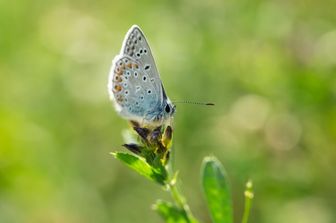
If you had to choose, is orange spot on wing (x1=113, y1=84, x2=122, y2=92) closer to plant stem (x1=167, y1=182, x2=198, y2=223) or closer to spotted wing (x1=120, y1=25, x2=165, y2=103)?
spotted wing (x1=120, y1=25, x2=165, y2=103)

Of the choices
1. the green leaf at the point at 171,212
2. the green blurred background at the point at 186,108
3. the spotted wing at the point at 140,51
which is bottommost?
the green leaf at the point at 171,212

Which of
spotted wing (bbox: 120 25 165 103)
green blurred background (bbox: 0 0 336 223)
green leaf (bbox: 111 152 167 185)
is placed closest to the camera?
green leaf (bbox: 111 152 167 185)

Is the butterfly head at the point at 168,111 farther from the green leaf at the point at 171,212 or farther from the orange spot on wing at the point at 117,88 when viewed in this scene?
the green leaf at the point at 171,212

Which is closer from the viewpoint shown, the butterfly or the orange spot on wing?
the butterfly

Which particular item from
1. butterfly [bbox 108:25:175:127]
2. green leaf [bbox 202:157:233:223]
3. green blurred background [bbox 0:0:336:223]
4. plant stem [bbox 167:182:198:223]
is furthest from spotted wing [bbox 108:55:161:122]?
green blurred background [bbox 0:0:336:223]

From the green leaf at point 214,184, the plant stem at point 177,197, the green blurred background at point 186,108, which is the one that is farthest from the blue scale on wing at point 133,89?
the green blurred background at point 186,108

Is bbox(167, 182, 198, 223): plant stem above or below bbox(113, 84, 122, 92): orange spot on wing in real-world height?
below

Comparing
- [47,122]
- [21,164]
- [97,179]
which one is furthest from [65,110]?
[21,164]
